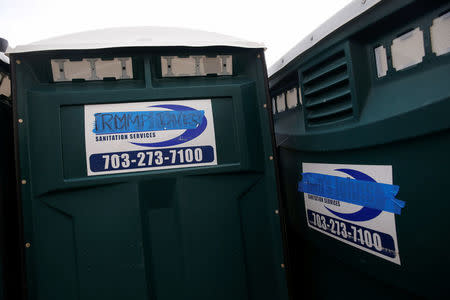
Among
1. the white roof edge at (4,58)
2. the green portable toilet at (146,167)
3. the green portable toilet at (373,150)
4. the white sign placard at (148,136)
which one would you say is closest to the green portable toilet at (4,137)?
the white roof edge at (4,58)

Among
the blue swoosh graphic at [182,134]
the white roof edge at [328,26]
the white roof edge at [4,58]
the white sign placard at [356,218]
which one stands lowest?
the white sign placard at [356,218]

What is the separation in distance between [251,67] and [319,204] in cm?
65

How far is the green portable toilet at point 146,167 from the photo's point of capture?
3.15 ft

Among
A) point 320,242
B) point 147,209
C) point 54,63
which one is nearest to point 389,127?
point 320,242

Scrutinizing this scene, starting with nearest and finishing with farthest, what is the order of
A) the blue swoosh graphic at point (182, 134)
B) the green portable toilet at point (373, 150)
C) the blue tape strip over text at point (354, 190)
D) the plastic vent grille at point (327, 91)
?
the green portable toilet at point (373, 150)
the blue tape strip over text at point (354, 190)
the plastic vent grille at point (327, 91)
the blue swoosh graphic at point (182, 134)

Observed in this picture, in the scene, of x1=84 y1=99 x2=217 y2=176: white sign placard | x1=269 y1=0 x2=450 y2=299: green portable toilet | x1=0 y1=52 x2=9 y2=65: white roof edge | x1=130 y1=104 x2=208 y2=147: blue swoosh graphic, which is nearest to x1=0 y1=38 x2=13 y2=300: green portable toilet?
x1=0 y1=52 x2=9 y2=65: white roof edge

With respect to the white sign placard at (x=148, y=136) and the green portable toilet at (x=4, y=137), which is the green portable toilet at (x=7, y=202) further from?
the white sign placard at (x=148, y=136)

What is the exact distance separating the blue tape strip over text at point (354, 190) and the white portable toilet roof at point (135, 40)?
0.61m

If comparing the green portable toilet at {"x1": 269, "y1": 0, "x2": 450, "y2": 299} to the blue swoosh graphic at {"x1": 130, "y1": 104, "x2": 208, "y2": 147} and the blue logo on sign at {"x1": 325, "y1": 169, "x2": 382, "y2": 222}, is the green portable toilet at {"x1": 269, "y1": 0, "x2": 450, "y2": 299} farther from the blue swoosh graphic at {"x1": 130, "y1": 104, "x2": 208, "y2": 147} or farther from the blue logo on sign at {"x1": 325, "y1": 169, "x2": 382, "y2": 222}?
the blue swoosh graphic at {"x1": 130, "y1": 104, "x2": 208, "y2": 147}

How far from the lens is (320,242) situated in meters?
1.08

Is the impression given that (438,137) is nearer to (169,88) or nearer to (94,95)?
(169,88)

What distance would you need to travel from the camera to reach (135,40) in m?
0.98

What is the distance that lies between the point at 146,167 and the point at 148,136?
12cm

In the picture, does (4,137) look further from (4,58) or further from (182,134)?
(182,134)
